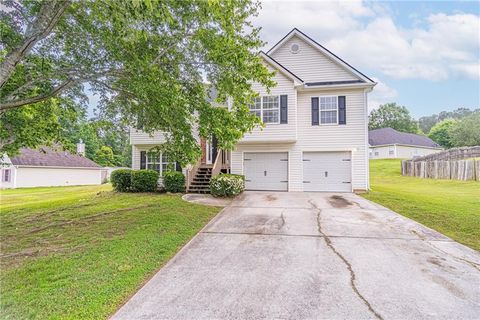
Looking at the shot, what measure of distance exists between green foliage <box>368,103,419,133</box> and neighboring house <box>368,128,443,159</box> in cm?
1296

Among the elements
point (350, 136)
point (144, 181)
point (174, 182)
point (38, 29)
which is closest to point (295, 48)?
point (350, 136)

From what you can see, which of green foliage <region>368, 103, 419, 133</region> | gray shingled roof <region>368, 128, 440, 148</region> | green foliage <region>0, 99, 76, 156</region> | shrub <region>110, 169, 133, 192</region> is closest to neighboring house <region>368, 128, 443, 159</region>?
gray shingled roof <region>368, 128, 440, 148</region>

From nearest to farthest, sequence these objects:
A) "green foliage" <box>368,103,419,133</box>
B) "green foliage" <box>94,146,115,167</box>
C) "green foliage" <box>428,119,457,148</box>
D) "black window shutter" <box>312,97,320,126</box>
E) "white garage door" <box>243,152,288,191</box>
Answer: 1. "black window shutter" <box>312,97,320,126</box>
2. "white garage door" <box>243,152,288,191</box>
3. "green foliage" <box>94,146,115,167</box>
4. "green foliage" <box>428,119,457,148</box>
5. "green foliage" <box>368,103,419,133</box>

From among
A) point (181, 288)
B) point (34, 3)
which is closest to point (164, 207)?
point (181, 288)

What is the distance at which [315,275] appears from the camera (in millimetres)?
4293

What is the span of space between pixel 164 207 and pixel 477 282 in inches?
337

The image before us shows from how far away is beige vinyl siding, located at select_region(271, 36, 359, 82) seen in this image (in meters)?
14.4

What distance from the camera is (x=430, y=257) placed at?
5.11m

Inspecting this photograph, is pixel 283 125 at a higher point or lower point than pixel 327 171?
higher

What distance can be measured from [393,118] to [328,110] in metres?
52.9

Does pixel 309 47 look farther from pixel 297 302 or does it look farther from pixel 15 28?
pixel 297 302

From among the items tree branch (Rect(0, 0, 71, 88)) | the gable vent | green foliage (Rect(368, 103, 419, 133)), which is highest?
green foliage (Rect(368, 103, 419, 133))

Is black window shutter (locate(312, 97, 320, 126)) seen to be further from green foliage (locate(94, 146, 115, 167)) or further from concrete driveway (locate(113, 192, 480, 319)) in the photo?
green foliage (locate(94, 146, 115, 167))

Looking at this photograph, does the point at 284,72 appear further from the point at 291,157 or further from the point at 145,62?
the point at 145,62
